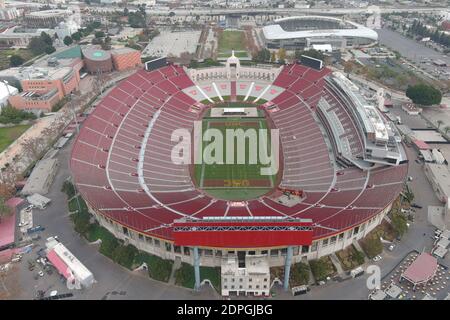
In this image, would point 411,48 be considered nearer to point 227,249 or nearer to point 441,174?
point 441,174

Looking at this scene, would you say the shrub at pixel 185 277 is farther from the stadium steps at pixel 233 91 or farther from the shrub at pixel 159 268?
the stadium steps at pixel 233 91

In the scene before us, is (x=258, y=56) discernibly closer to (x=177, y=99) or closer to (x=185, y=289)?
(x=177, y=99)

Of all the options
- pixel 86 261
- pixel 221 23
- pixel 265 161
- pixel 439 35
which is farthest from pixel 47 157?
pixel 439 35

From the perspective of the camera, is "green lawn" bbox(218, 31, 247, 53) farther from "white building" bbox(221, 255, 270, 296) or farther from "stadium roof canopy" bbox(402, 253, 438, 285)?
"stadium roof canopy" bbox(402, 253, 438, 285)

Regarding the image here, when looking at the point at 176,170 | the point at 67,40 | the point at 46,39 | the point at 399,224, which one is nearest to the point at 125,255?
the point at 176,170

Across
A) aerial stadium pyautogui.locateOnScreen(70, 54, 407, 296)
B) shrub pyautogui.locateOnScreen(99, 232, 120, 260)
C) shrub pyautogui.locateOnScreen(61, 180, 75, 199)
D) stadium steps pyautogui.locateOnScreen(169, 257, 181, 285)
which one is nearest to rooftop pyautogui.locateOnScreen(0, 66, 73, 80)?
aerial stadium pyautogui.locateOnScreen(70, 54, 407, 296)

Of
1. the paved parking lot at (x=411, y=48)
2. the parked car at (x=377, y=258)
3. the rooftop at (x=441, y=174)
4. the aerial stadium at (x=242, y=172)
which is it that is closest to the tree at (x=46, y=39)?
the aerial stadium at (x=242, y=172)
